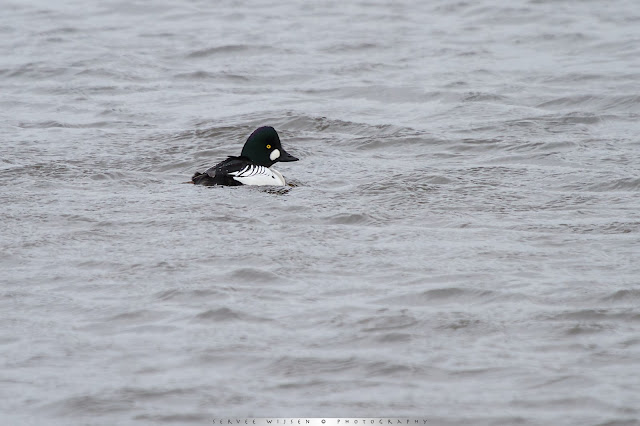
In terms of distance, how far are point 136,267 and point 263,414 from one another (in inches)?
102

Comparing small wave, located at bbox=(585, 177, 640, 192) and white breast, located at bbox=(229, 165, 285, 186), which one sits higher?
white breast, located at bbox=(229, 165, 285, 186)

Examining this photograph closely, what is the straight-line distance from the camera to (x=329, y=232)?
30.3 ft

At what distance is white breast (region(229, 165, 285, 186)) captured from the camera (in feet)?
35.7

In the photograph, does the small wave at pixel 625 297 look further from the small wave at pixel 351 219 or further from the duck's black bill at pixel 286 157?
the duck's black bill at pixel 286 157

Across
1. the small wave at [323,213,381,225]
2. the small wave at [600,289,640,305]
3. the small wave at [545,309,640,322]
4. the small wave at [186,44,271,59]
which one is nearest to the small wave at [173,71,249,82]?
the small wave at [186,44,271,59]

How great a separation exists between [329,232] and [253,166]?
6.76 feet

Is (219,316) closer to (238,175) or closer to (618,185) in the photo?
(238,175)

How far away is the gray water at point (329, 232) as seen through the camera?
629 centimetres

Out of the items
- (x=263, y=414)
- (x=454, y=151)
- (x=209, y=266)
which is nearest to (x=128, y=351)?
(x=263, y=414)

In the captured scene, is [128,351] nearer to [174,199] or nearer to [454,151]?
[174,199]

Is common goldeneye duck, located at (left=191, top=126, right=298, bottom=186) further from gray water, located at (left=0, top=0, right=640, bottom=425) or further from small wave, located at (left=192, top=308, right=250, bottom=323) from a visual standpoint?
small wave, located at (left=192, top=308, right=250, bottom=323)

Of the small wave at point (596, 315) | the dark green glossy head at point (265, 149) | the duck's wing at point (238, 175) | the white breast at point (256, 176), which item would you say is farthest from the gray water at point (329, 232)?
the dark green glossy head at point (265, 149)

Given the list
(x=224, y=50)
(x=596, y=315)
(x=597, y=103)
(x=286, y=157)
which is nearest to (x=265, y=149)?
(x=286, y=157)

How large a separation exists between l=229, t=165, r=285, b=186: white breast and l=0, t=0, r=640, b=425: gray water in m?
0.27
